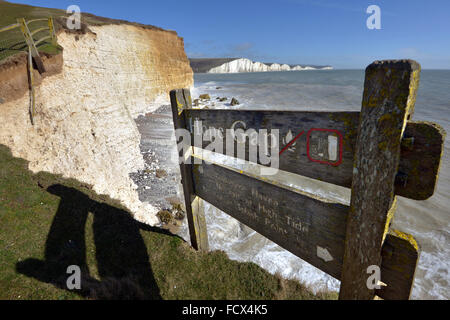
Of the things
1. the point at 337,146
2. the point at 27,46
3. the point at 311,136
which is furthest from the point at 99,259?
the point at 27,46

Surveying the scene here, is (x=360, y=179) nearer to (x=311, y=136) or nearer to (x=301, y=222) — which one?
(x=311, y=136)

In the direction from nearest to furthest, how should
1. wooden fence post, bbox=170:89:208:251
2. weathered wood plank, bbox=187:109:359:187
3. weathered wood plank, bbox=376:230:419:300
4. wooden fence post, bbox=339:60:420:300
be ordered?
wooden fence post, bbox=339:60:420:300 → weathered wood plank, bbox=376:230:419:300 → weathered wood plank, bbox=187:109:359:187 → wooden fence post, bbox=170:89:208:251

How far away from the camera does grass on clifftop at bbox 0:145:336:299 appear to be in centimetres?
358

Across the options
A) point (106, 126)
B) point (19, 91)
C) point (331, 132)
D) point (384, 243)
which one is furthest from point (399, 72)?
point (106, 126)

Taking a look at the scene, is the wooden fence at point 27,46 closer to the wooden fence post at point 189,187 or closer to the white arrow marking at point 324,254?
the wooden fence post at point 189,187

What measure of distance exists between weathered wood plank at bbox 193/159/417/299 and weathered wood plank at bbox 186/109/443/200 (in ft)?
1.01

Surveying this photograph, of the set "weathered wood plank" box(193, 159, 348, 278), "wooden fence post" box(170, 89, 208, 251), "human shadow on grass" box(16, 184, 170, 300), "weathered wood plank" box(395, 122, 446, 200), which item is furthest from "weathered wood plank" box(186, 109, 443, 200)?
"human shadow on grass" box(16, 184, 170, 300)

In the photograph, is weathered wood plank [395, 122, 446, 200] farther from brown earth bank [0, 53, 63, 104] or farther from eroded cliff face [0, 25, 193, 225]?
brown earth bank [0, 53, 63, 104]

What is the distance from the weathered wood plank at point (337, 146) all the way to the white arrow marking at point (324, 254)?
2.23 feet

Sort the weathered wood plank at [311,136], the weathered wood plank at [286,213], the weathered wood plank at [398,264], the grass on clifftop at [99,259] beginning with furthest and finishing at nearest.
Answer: the grass on clifftop at [99,259]
the weathered wood plank at [286,213]
the weathered wood plank at [311,136]
the weathered wood plank at [398,264]

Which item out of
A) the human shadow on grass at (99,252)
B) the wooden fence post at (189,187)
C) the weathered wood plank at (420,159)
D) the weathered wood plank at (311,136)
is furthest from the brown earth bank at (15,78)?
the weathered wood plank at (420,159)

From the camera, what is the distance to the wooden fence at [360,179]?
133cm

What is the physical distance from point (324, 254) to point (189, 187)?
7.50 ft
